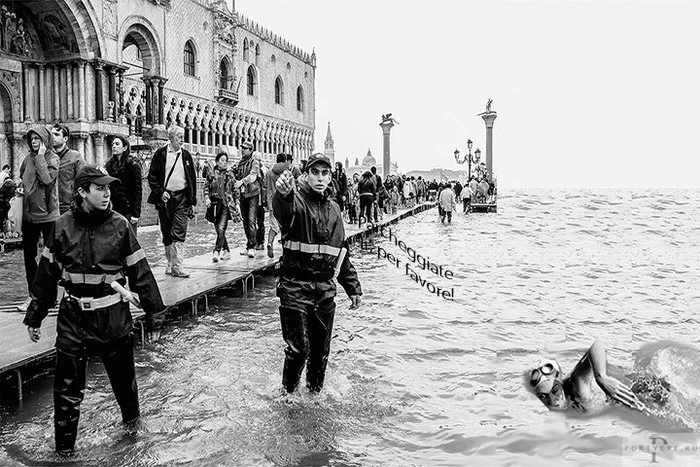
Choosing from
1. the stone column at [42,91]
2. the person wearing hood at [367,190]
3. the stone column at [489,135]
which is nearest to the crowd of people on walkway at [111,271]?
the person wearing hood at [367,190]

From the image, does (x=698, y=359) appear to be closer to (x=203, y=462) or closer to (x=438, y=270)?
(x=203, y=462)

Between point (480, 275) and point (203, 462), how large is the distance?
9.76 meters

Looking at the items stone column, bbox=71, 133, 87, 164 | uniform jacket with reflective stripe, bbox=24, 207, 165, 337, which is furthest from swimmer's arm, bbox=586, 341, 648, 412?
stone column, bbox=71, 133, 87, 164

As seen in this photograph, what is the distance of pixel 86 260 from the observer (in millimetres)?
3900

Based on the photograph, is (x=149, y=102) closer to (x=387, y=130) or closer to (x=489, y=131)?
(x=387, y=130)

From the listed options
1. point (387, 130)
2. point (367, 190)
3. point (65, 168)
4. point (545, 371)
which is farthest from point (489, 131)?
point (545, 371)

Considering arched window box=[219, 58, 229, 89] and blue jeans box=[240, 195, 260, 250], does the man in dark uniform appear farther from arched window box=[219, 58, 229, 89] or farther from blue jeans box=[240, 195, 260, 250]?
arched window box=[219, 58, 229, 89]

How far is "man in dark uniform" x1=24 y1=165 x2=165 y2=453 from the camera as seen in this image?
3.90 meters

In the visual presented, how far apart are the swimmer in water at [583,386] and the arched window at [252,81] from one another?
136ft

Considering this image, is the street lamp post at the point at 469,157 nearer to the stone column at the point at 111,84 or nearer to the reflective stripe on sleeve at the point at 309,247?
the stone column at the point at 111,84

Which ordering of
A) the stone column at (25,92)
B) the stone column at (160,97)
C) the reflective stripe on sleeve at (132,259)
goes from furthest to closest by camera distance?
the stone column at (160,97), the stone column at (25,92), the reflective stripe on sleeve at (132,259)

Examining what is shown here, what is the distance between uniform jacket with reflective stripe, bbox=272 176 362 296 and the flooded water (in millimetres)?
1060

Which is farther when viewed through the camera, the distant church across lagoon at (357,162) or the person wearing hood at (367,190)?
the distant church across lagoon at (357,162)

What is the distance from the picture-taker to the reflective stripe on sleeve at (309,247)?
472cm
